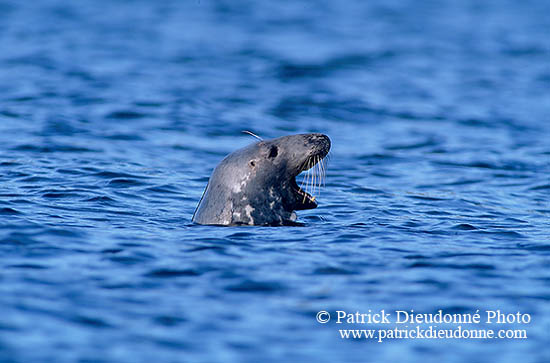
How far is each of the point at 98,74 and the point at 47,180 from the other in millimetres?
8549

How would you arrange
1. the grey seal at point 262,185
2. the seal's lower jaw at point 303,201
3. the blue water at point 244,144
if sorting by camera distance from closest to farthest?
1. the blue water at point 244,144
2. the grey seal at point 262,185
3. the seal's lower jaw at point 303,201

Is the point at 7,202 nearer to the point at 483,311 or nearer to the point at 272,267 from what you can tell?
the point at 272,267

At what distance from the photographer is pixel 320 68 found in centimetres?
2267

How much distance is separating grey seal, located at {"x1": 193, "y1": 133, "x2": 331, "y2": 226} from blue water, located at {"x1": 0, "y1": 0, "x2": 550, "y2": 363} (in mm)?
304

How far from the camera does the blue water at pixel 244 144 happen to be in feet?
22.3

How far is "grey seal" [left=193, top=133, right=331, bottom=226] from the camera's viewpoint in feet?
33.3

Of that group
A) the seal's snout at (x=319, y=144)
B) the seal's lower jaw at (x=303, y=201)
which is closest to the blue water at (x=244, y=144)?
the seal's lower jaw at (x=303, y=201)

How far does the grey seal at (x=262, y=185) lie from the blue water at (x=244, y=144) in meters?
0.30

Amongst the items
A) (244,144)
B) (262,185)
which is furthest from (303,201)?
(244,144)

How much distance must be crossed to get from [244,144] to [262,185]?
19.5ft

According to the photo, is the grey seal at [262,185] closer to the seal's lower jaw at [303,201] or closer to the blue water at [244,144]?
the seal's lower jaw at [303,201]

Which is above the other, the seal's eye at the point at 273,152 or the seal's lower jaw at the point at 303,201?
the seal's eye at the point at 273,152

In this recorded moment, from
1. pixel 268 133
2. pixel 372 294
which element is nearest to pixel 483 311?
pixel 372 294

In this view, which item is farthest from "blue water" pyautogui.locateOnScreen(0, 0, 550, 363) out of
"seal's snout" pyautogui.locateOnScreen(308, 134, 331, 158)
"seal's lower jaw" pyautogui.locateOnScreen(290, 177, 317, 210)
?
"seal's snout" pyautogui.locateOnScreen(308, 134, 331, 158)
